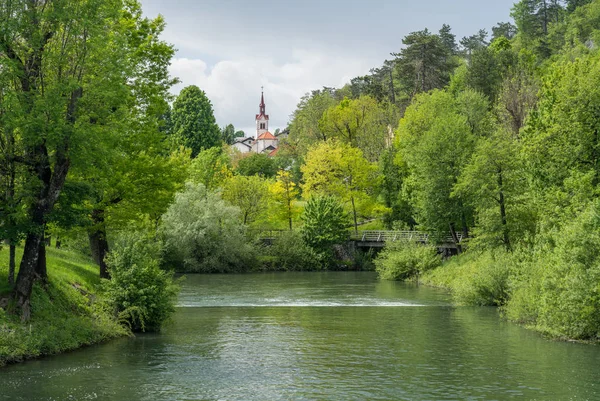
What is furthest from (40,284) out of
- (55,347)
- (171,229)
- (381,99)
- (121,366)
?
(381,99)

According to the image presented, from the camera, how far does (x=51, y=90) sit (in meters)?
21.6

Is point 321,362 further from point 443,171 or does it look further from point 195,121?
point 195,121

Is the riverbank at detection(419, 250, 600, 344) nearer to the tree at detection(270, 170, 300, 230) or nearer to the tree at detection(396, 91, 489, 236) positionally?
the tree at detection(396, 91, 489, 236)

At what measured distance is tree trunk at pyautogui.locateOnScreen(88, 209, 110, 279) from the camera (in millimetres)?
30953

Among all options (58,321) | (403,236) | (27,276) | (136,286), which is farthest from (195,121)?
(27,276)

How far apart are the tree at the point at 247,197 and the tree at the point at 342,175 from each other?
7177 millimetres

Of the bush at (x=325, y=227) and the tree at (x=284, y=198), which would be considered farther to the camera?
the tree at (x=284, y=198)

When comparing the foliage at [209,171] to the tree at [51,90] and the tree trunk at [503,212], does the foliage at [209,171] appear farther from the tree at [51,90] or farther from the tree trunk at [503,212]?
the tree at [51,90]

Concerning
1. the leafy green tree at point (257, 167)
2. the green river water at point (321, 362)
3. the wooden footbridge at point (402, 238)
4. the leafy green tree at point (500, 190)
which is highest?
the leafy green tree at point (257, 167)

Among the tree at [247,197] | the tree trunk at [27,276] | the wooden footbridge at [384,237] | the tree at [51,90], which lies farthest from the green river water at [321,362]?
the tree at [247,197]

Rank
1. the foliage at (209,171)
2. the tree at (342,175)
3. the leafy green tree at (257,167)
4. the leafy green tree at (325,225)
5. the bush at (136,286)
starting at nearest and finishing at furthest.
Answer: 1. the bush at (136,286)
2. the leafy green tree at (325,225)
3. the foliage at (209,171)
4. the tree at (342,175)
5. the leafy green tree at (257,167)

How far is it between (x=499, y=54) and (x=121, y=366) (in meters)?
80.3

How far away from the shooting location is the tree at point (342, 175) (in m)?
78.8

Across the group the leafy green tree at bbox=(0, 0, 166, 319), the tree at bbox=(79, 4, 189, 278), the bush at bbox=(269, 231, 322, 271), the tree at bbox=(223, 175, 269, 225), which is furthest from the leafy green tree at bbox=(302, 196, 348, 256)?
the leafy green tree at bbox=(0, 0, 166, 319)
